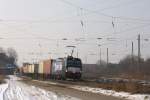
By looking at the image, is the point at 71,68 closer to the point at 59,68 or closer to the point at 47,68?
the point at 59,68

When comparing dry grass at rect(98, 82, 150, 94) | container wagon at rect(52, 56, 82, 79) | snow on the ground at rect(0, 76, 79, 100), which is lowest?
snow on the ground at rect(0, 76, 79, 100)

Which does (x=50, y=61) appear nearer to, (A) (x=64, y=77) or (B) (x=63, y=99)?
(A) (x=64, y=77)

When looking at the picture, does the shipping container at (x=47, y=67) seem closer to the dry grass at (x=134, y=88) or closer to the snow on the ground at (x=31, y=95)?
the snow on the ground at (x=31, y=95)

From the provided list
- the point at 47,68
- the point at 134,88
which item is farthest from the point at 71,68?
the point at 134,88

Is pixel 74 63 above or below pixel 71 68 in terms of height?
above

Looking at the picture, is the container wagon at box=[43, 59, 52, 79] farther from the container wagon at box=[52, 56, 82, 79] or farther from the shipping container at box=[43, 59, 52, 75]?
the container wagon at box=[52, 56, 82, 79]

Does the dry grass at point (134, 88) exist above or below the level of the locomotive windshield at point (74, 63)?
below

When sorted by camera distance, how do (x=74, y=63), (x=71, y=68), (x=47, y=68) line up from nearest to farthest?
1. (x=71, y=68)
2. (x=74, y=63)
3. (x=47, y=68)

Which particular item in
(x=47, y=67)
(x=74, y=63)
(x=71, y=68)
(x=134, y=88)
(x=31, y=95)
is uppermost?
(x=74, y=63)

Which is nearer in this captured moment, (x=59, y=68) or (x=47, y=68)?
(x=59, y=68)

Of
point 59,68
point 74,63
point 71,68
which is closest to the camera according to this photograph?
point 71,68

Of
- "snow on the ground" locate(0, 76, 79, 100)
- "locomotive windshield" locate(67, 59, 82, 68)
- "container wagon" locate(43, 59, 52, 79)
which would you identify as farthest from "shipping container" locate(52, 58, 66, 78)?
"snow on the ground" locate(0, 76, 79, 100)

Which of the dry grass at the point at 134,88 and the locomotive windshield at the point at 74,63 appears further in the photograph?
the locomotive windshield at the point at 74,63

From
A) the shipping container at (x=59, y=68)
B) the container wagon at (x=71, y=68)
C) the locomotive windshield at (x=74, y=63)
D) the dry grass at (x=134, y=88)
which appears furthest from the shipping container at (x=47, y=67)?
the dry grass at (x=134, y=88)
